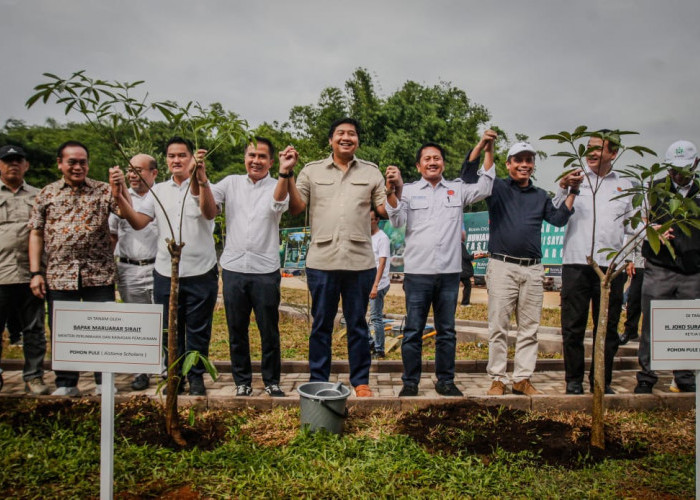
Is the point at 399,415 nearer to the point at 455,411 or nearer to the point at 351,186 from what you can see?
the point at 455,411

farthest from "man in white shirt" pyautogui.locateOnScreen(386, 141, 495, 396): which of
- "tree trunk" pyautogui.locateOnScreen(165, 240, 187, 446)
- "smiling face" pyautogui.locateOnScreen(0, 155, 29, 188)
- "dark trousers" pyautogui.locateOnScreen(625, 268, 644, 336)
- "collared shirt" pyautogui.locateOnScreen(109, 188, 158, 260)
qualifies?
"dark trousers" pyautogui.locateOnScreen(625, 268, 644, 336)

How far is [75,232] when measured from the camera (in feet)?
14.2

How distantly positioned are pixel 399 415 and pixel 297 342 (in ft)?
11.8

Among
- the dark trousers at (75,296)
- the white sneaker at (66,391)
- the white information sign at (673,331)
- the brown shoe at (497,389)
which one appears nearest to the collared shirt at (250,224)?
the dark trousers at (75,296)

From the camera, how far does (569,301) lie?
15.0ft

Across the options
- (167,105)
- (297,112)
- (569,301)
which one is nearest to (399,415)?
(569,301)

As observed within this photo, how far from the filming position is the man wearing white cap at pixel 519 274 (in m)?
4.52

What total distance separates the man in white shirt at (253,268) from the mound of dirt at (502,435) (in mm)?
1364

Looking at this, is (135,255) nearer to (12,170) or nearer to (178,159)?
(178,159)

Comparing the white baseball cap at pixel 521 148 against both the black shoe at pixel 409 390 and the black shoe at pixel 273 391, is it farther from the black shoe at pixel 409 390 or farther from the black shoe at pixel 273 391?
the black shoe at pixel 273 391

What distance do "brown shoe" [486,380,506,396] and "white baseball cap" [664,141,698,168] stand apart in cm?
252

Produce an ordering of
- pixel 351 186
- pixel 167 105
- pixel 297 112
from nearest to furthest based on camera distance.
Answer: pixel 167 105, pixel 351 186, pixel 297 112

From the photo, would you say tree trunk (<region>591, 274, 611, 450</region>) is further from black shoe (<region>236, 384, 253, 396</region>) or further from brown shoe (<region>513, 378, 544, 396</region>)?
black shoe (<region>236, 384, 253, 396</region>)

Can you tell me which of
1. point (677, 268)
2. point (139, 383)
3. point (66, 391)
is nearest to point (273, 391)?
point (139, 383)
